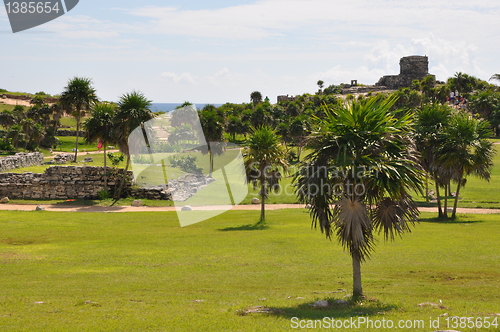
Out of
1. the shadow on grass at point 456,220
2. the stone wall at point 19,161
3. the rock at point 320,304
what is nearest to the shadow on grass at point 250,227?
the shadow on grass at point 456,220

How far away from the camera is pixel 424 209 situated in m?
39.4

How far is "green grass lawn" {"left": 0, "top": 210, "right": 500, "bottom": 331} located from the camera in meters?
12.8

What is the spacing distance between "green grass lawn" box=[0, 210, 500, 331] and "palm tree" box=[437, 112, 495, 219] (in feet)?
14.0

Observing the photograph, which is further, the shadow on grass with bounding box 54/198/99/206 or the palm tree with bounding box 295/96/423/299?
the shadow on grass with bounding box 54/198/99/206

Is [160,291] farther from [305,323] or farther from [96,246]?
[96,246]

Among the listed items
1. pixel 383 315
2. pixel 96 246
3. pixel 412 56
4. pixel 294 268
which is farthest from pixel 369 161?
pixel 412 56

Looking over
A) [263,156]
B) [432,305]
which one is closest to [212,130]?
[263,156]

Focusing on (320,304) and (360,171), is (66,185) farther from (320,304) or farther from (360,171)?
(360,171)

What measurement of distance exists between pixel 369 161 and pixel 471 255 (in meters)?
9.97

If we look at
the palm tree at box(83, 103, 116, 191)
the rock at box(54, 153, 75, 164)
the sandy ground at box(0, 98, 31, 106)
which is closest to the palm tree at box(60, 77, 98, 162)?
the rock at box(54, 153, 75, 164)

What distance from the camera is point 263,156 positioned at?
31.1 meters

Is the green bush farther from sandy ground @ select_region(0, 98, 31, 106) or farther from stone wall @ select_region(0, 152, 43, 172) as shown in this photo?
sandy ground @ select_region(0, 98, 31, 106)

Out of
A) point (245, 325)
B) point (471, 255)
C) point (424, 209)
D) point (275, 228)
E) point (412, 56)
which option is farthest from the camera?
point (412, 56)

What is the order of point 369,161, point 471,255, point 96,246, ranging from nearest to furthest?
point 369,161 < point 471,255 < point 96,246
